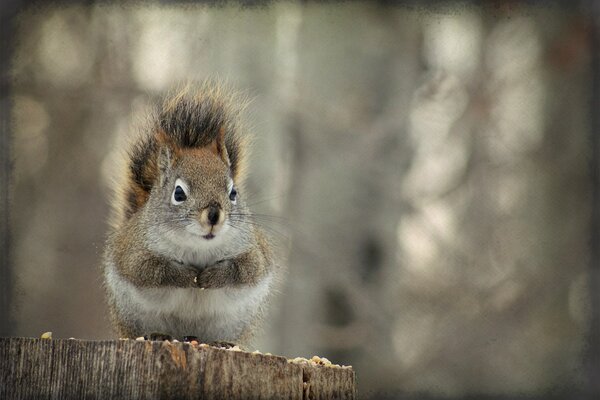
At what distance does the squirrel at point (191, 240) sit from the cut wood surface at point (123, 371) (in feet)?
2.71

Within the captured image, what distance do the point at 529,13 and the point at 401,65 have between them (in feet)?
3.38

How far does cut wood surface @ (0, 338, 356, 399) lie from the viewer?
248 cm

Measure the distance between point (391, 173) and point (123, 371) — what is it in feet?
13.6

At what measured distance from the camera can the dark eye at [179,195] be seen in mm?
3469

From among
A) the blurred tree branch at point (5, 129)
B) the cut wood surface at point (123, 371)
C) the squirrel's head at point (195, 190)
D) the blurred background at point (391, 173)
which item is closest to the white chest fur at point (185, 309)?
the squirrel's head at point (195, 190)

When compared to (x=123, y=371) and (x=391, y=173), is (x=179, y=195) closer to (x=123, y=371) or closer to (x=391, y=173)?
(x=123, y=371)

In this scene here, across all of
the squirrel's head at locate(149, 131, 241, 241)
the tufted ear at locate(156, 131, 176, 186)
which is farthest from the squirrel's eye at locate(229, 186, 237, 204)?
the tufted ear at locate(156, 131, 176, 186)

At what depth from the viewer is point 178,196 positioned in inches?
137

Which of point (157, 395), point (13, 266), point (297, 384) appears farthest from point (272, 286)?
point (13, 266)

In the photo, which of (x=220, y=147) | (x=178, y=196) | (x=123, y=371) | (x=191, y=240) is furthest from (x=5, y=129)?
(x=123, y=371)

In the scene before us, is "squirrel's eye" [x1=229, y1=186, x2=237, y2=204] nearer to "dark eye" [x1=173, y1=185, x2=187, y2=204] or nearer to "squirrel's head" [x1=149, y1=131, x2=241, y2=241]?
"squirrel's head" [x1=149, y1=131, x2=241, y2=241]

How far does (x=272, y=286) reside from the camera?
3863 mm

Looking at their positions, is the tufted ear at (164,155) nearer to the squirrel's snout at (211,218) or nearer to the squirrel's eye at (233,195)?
the squirrel's eye at (233,195)

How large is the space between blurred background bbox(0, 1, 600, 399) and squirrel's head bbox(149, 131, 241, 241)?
257cm
